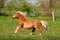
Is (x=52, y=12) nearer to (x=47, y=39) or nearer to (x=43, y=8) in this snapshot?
(x=43, y=8)

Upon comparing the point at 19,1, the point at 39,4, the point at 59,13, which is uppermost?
the point at 19,1

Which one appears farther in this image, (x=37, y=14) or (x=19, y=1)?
(x=37, y=14)

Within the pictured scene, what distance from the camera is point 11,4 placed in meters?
16.9

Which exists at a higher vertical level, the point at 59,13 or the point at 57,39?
the point at 57,39

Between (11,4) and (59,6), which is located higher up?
(11,4)

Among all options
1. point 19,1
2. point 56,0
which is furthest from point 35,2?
point 19,1

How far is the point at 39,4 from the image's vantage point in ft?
88.7

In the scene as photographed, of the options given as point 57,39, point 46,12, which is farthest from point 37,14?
point 57,39

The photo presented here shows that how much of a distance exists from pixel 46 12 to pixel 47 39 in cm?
1986

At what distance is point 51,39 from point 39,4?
1846 centimetres

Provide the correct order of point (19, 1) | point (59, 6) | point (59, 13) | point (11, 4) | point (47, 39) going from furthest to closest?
point (59, 13)
point (59, 6)
point (19, 1)
point (11, 4)
point (47, 39)

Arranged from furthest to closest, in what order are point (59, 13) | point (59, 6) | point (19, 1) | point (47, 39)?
point (59, 13)
point (59, 6)
point (19, 1)
point (47, 39)

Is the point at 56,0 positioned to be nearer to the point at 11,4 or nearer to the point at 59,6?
the point at 59,6

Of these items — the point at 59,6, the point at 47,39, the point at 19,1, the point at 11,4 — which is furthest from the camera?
the point at 59,6
